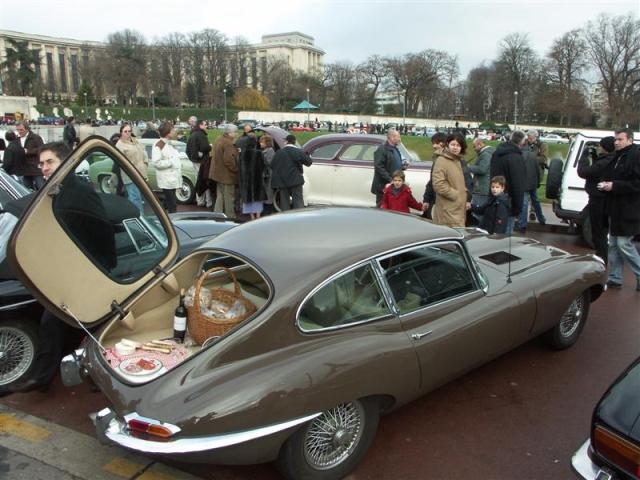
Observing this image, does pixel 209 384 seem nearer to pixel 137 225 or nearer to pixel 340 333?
pixel 340 333

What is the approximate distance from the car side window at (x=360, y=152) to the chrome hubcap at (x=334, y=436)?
7.25 meters

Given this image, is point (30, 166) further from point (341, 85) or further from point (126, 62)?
point (341, 85)

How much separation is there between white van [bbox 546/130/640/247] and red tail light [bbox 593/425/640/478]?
6.74m

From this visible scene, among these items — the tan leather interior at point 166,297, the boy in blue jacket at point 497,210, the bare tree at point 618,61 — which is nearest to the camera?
the tan leather interior at point 166,297

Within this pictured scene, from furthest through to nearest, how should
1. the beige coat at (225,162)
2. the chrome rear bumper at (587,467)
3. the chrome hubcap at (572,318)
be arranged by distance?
1. the beige coat at (225,162)
2. the chrome hubcap at (572,318)
3. the chrome rear bumper at (587,467)

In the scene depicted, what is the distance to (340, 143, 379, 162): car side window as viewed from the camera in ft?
31.9

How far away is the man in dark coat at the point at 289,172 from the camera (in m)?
8.86

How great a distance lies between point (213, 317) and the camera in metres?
3.22

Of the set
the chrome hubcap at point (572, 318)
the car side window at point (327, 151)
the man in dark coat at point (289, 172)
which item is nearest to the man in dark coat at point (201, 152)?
the man in dark coat at point (289, 172)

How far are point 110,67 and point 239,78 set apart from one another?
83.4 ft

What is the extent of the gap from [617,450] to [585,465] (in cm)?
26

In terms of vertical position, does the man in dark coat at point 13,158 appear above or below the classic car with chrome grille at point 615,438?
above

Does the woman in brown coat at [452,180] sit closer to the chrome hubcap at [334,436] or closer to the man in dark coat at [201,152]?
the chrome hubcap at [334,436]

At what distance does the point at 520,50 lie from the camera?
3078 inches
